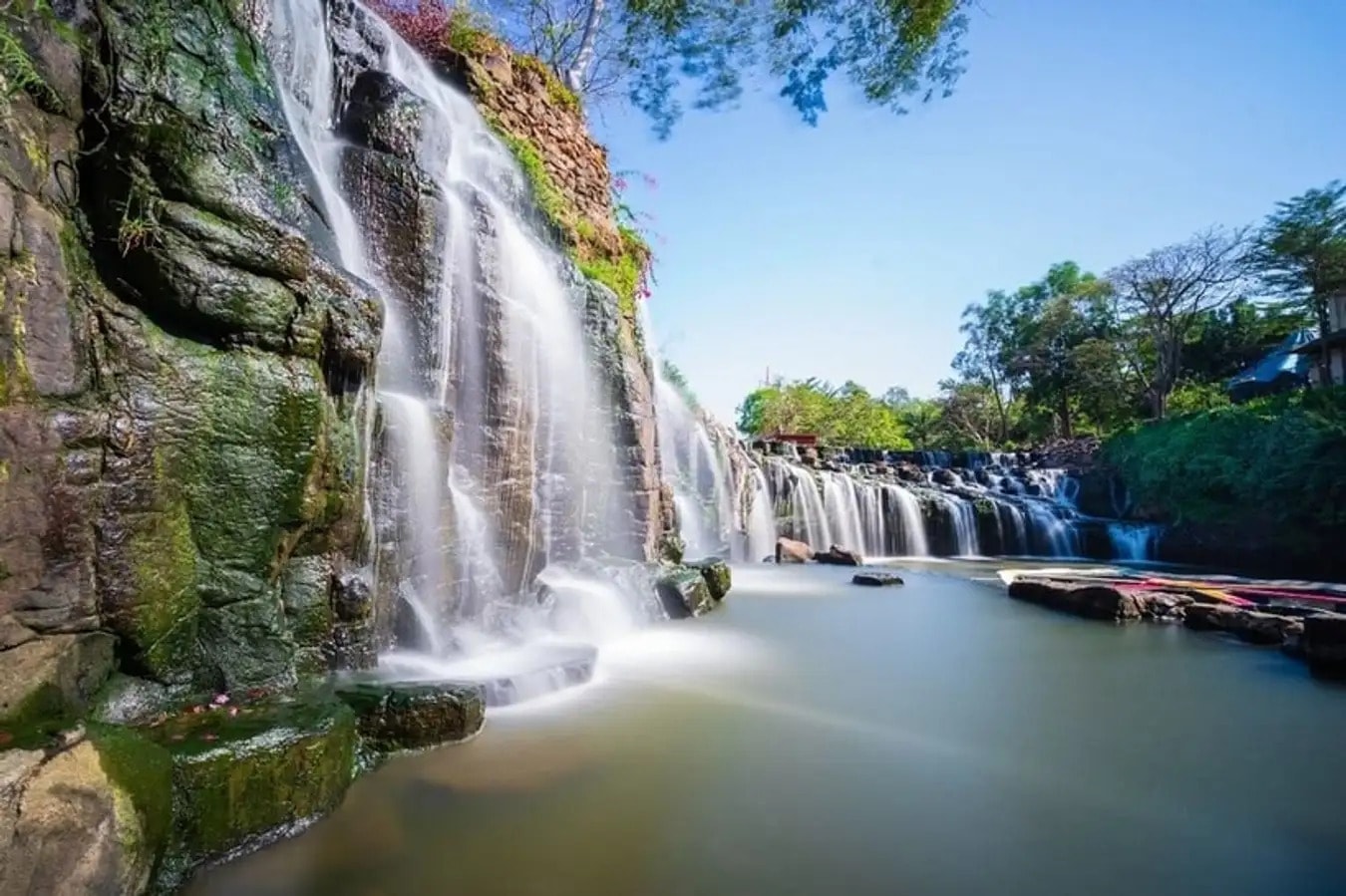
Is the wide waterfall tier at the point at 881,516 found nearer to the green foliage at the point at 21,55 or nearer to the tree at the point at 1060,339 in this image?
the green foliage at the point at 21,55

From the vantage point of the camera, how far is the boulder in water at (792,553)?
14.7 m

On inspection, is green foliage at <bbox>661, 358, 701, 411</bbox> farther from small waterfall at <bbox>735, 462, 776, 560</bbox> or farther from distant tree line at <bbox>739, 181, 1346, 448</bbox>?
distant tree line at <bbox>739, 181, 1346, 448</bbox>

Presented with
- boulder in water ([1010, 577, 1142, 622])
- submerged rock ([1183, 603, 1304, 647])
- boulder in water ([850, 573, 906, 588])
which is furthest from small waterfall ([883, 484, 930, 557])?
submerged rock ([1183, 603, 1304, 647])

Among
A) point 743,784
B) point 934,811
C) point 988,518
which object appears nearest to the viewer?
point 934,811

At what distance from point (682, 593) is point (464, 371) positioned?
3534mm

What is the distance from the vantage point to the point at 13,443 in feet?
8.82

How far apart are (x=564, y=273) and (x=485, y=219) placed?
1.48 metres

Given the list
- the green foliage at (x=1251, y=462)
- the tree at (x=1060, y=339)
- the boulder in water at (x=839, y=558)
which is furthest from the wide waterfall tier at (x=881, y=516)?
the tree at (x=1060, y=339)

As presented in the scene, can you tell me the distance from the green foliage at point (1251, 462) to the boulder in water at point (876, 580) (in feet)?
30.0

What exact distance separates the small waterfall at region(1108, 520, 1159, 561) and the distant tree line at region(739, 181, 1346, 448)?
6.13 meters

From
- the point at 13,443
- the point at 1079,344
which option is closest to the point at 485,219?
the point at 13,443

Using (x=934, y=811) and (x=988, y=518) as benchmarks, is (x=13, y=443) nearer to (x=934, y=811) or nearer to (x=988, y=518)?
(x=934, y=811)

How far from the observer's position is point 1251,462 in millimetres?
15180

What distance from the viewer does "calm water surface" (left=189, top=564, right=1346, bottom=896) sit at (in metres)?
2.67
